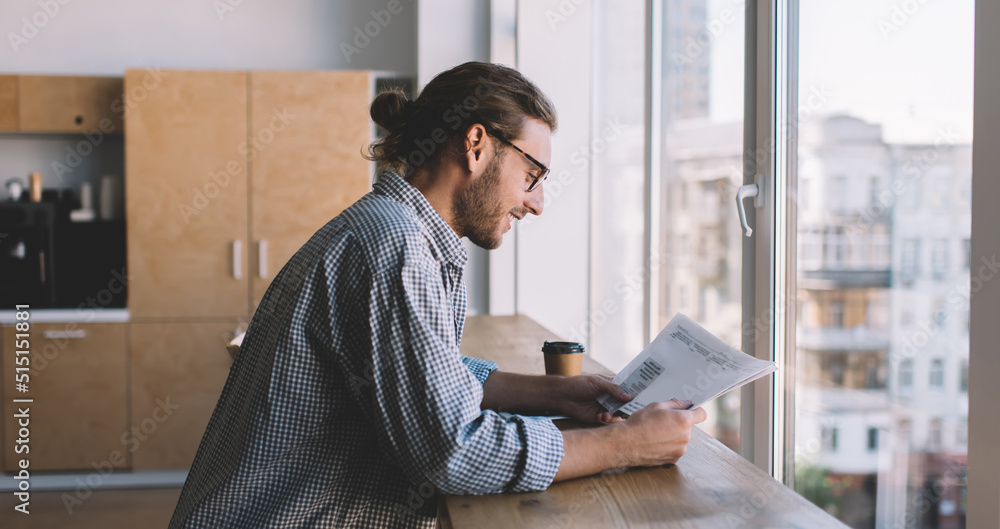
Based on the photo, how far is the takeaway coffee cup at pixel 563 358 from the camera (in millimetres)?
1543

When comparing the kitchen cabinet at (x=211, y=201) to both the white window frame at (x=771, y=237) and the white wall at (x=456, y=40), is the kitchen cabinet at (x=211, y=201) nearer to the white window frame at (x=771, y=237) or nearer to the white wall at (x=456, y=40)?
the white wall at (x=456, y=40)

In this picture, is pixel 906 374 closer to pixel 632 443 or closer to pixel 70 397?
pixel 632 443

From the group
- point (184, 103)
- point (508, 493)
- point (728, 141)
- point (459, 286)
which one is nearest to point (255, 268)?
point (184, 103)

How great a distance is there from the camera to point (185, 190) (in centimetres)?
353

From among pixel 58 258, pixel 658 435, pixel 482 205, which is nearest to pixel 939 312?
pixel 658 435

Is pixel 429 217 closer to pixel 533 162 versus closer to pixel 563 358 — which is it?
pixel 533 162

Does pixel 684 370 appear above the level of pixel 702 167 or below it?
below

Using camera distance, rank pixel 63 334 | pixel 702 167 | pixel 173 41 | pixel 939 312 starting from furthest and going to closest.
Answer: pixel 173 41 → pixel 63 334 → pixel 702 167 → pixel 939 312

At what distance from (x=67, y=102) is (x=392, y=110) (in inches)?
115

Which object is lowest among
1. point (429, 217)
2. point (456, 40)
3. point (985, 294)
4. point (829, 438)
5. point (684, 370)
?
point (829, 438)

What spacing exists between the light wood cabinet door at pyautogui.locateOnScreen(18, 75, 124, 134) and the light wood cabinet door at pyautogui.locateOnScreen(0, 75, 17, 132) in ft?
0.07

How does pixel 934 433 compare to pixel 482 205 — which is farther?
pixel 482 205

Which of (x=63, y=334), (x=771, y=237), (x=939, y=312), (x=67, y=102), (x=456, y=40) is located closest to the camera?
(x=939, y=312)

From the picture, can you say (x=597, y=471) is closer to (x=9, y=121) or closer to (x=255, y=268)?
(x=255, y=268)
